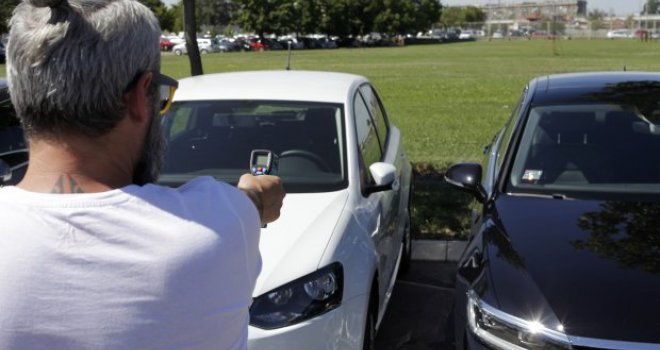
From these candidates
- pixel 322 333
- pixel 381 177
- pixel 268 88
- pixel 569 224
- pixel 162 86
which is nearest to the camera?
pixel 162 86

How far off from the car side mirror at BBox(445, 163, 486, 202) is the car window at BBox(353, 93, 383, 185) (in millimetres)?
488

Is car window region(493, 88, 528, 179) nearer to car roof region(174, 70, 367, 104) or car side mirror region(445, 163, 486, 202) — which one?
car side mirror region(445, 163, 486, 202)

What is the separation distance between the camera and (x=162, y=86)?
1442mm

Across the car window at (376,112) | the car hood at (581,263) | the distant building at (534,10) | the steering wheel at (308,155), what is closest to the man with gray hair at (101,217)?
the car hood at (581,263)

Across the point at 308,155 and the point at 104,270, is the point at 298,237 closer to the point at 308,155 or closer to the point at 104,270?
the point at 308,155

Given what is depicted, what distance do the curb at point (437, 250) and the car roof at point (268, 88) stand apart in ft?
5.23

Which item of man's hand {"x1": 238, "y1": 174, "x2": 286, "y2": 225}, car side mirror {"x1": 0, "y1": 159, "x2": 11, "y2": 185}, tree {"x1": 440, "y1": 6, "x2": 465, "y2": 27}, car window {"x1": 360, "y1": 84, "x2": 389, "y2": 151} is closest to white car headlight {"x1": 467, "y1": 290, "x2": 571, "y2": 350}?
man's hand {"x1": 238, "y1": 174, "x2": 286, "y2": 225}

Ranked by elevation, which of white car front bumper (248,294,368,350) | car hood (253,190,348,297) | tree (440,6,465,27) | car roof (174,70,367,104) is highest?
car roof (174,70,367,104)

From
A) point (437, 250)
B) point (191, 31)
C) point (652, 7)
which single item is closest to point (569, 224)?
point (437, 250)

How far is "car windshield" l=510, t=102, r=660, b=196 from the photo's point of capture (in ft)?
14.0

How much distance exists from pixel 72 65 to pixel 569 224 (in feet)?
9.75

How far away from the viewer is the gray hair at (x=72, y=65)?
129 cm

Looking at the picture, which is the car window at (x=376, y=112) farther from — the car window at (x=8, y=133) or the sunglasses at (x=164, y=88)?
the sunglasses at (x=164, y=88)

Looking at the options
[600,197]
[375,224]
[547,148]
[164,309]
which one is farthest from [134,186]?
[547,148]
